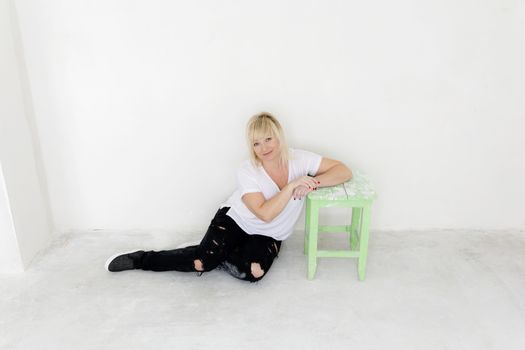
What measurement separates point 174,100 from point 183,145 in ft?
0.93

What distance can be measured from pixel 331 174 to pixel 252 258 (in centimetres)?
62

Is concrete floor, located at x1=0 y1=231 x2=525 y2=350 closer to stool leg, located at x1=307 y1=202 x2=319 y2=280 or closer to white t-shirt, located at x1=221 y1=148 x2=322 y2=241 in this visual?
stool leg, located at x1=307 y1=202 x2=319 y2=280

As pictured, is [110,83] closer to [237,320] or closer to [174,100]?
[174,100]

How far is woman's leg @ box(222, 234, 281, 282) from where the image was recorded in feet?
6.93

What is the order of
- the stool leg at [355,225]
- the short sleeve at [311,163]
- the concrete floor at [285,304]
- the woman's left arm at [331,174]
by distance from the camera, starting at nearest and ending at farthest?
1. the concrete floor at [285,304]
2. the woman's left arm at [331,174]
3. the short sleeve at [311,163]
4. the stool leg at [355,225]

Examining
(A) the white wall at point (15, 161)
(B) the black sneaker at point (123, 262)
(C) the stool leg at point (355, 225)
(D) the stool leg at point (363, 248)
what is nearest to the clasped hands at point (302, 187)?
(D) the stool leg at point (363, 248)

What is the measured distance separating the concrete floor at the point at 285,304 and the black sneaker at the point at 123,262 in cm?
4

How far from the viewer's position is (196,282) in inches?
85.7

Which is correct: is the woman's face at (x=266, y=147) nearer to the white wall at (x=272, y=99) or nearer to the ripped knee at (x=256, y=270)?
the white wall at (x=272, y=99)

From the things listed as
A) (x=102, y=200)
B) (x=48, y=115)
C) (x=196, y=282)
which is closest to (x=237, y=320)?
(x=196, y=282)

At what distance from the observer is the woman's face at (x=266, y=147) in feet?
6.90

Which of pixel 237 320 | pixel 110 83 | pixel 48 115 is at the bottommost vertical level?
pixel 237 320

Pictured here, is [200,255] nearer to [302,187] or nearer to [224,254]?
[224,254]

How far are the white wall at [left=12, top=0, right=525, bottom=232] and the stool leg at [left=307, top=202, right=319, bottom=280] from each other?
59 centimetres
